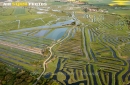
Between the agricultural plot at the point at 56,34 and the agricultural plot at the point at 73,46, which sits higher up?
the agricultural plot at the point at 56,34

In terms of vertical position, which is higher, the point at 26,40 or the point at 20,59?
the point at 26,40

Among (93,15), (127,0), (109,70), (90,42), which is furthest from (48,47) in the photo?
(127,0)

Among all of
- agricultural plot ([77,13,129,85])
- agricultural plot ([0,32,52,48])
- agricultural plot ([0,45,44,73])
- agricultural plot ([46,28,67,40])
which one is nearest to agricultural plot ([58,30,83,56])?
agricultural plot ([77,13,129,85])

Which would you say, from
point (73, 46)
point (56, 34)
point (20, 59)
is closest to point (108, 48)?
point (73, 46)

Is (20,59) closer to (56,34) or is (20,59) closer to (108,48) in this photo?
(56,34)

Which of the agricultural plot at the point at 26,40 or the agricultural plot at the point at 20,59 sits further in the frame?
the agricultural plot at the point at 26,40

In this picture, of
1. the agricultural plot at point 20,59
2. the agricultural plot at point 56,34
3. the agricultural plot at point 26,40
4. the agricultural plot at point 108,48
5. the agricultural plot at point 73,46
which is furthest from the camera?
the agricultural plot at point 56,34

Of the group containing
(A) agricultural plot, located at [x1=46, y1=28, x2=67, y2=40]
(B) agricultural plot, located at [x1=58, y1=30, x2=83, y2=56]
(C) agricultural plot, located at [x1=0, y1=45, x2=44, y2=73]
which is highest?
(A) agricultural plot, located at [x1=46, y1=28, x2=67, y2=40]

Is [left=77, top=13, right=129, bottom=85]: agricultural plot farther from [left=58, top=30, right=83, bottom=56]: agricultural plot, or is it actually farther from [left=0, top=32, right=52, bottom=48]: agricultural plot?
[left=0, top=32, right=52, bottom=48]: agricultural plot

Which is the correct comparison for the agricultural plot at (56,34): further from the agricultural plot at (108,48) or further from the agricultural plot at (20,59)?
the agricultural plot at (20,59)

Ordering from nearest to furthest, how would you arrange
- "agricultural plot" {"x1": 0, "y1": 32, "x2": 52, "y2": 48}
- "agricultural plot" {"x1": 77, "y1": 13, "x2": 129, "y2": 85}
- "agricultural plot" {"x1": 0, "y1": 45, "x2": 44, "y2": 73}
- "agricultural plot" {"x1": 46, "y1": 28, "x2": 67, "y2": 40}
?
"agricultural plot" {"x1": 77, "y1": 13, "x2": 129, "y2": 85} < "agricultural plot" {"x1": 0, "y1": 45, "x2": 44, "y2": 73} < "agricultural plot" {"x1": 0, "y1": 32, "x2": 52, "y2": 48} < "agricultural plot" {"x1": 46, "y1": 28, "x2": 67, "y2": 40}

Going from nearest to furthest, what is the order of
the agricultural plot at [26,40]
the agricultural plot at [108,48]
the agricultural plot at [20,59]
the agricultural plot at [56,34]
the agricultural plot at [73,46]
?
the agricultural plot at [108,48] < the agricultural plot at [20,59] < the agricultural plot at [73,46] < the agricultural plot at [26,40] < the agricultural plot at [56,34]

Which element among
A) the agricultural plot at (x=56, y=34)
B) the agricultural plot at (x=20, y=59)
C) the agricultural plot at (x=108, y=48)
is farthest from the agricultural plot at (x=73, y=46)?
the agricultural plot at (x=20, y=59)
